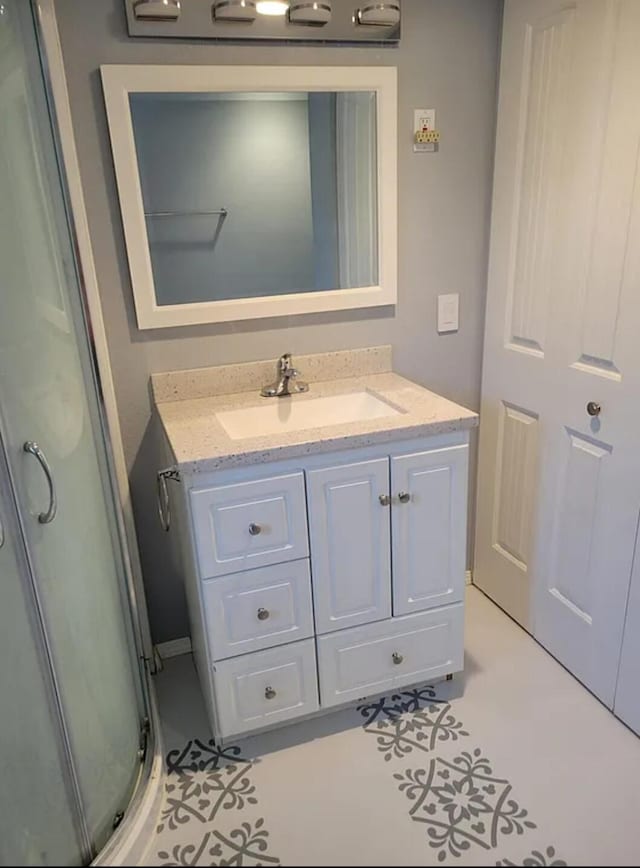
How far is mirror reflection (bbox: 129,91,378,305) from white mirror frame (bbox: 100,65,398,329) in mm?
21

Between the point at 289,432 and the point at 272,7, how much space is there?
1.13 metres

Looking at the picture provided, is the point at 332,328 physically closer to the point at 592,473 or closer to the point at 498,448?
the point at 498,448

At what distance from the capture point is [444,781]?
5.31ft

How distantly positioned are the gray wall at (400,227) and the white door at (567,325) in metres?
0.08

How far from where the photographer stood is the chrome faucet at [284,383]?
1939 mm

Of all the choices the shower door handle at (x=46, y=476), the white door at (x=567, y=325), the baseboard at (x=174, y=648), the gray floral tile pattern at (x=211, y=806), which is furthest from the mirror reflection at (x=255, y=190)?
the gray floral tile pattern at (x=211, y=806)

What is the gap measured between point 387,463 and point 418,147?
1009 millimetres

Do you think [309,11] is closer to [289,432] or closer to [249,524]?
[289,432]

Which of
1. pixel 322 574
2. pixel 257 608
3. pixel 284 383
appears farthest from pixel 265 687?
pixel 284 383

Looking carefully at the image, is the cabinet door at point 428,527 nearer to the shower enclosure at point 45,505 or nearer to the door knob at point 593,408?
the door knob at point 593,408

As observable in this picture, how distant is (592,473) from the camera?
1767mm

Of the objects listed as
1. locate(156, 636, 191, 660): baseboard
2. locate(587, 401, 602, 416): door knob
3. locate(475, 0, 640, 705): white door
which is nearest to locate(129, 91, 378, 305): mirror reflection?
locate(475, 0, 640, 705): white door

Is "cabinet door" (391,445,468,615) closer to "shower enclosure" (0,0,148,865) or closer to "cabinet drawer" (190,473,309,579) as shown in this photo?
"cabinet drawer" (190,473,309,579)

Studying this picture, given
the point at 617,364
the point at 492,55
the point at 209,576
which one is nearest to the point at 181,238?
the point at 209,576
